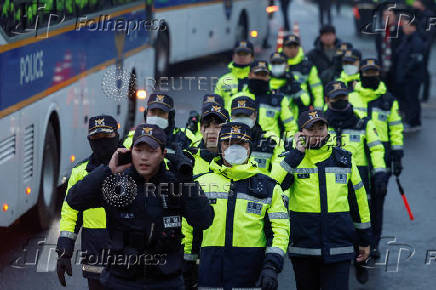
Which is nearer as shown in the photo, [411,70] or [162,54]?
[411,70]

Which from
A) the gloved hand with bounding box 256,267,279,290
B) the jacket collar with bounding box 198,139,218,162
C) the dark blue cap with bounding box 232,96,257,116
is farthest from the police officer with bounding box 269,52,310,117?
the gloved hand with bounding box 256,267,279,290

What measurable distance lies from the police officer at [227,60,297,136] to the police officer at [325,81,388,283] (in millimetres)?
1263

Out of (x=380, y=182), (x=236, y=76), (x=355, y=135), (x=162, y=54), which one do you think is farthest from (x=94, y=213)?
(x=162, y=54)

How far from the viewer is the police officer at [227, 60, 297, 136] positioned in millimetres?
11398

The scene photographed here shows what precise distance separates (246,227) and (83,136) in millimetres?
6817

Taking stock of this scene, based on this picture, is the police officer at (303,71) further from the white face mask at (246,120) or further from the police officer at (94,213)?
the police officer at (94,213)

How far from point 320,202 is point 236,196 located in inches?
49.2

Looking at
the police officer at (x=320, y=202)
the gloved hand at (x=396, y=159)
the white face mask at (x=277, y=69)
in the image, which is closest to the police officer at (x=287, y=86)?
the white face mask at (x=277, y=69)

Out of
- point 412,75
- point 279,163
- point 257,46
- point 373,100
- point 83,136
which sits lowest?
point 257,46

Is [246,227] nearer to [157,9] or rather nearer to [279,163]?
[279,163]

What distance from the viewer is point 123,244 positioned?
19.3 ft

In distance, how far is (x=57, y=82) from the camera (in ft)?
39.1

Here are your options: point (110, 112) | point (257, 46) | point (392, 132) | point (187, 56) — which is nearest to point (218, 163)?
point (392, 132)

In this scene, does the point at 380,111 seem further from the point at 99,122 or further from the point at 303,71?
the point at 99,122
